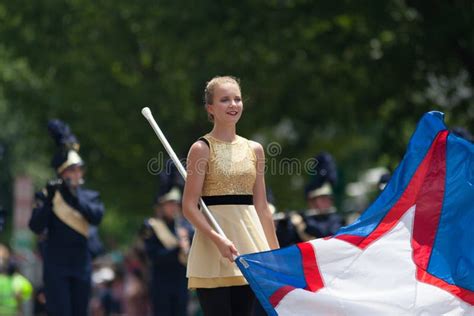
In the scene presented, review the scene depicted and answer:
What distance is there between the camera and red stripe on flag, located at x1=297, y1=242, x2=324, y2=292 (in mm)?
7879

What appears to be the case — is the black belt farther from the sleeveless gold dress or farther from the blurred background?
the blurred background

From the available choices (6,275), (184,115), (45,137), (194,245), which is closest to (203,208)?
(194,245)

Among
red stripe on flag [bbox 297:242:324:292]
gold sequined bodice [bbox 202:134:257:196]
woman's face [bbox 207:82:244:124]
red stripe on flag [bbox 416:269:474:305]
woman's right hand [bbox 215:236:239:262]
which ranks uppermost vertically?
woman's face [bbox 207:82:244:124]

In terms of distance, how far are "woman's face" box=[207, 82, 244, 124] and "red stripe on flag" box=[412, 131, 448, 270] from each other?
4.41ft

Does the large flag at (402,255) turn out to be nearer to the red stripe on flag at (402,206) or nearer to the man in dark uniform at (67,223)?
the red stripe on flag at (402,206)

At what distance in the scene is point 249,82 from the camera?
2238 cm

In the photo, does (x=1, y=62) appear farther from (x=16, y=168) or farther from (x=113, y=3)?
(x=16, y=168)

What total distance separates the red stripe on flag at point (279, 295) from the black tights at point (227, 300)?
0.26m

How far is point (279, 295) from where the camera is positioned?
25.6ft

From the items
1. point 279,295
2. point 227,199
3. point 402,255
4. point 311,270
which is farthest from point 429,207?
point 227,199

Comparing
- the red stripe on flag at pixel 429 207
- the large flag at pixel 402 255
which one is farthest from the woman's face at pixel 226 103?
the red stripe on flag at pixel 429 207

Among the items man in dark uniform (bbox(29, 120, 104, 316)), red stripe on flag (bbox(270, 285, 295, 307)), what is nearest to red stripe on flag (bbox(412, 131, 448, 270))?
red stripe on flag (bbox(270, 285, 295, 307))

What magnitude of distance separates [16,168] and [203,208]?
1386 inches

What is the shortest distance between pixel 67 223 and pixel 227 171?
425cm
